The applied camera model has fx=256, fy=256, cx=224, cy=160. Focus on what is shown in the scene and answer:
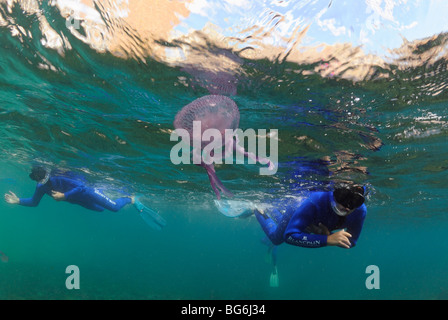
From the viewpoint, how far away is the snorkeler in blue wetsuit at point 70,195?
12.8 meters

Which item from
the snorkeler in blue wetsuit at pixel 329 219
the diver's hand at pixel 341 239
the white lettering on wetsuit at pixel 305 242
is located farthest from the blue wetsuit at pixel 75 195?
the diver's hand at pixel 341 239

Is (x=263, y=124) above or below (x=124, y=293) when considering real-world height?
above

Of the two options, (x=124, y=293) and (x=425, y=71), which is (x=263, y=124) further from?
(x=124, y=293)

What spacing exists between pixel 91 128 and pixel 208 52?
26.1 ft

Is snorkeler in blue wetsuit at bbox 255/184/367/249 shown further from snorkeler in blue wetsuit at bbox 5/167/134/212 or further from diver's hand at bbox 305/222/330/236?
snorkeler in blue wetsuit at bbox 5/167/134/212

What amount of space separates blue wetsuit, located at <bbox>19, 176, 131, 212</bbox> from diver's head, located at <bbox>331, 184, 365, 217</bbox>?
39.6ft

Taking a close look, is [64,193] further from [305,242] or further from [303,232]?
[305,242]

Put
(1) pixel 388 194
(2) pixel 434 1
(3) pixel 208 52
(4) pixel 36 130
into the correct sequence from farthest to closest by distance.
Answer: (1) pixel 388 194 → (4) pixel 36 130 → (3) pixel 208 52 → (2) pixel 434 1

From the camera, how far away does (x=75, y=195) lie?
44.3 ft

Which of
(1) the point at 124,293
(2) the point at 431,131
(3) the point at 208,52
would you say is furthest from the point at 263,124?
(1) the point at 124,293

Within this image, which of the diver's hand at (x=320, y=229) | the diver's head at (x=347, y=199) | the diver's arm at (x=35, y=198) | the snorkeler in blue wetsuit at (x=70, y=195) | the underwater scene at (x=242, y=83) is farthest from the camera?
the diver's arm at (x=35, y=198)

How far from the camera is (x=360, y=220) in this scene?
7.45 meters

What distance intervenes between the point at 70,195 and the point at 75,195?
24 cm

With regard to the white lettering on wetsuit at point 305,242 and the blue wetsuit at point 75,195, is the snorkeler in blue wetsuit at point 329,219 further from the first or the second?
the blue wetsuit at point 75,195
